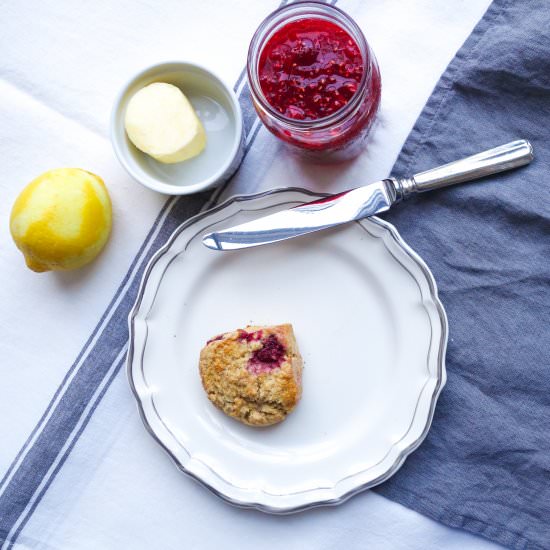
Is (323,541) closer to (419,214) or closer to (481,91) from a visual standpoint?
(419,214)

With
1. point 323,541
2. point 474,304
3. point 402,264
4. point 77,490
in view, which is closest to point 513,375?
point 474,304

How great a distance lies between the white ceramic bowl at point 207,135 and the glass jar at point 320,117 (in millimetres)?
122

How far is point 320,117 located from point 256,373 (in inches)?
21.7

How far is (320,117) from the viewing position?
1.32 meters

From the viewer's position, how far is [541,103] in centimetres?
151

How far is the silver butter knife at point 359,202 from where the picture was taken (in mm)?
1471

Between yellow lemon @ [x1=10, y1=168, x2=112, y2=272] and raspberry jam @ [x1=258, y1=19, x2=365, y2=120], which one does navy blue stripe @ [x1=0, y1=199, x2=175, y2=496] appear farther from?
raspberry jam @ [x1=258, y1=19, x2=365, y2=120]

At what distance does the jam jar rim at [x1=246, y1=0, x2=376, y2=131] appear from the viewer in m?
1.28

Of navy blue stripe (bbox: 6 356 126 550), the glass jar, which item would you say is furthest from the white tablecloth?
the glass jar

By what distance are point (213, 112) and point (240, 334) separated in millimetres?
490

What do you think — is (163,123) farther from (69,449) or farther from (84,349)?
(69,449)

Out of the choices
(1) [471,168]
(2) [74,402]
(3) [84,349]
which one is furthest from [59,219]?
(1) [471,168]

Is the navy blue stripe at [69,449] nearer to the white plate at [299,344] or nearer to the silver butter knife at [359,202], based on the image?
the white plate at [299,344]

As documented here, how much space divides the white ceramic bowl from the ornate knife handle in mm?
365
